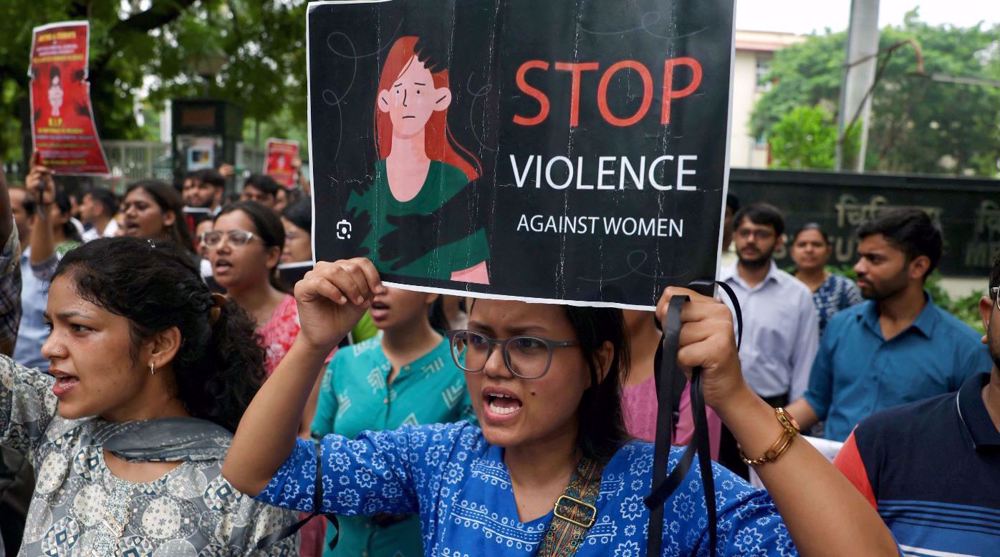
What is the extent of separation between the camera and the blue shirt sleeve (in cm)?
191

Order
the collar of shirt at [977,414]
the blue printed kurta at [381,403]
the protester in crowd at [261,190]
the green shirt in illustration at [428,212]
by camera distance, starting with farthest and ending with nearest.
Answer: the protester in crowd at [261,190]
the blue printed kurta at [381,403]
the collar of shirt at [977,414]
the green shirt in illustration at [428,212]

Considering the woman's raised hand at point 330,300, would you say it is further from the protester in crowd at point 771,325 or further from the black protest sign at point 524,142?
the protester in crowd at point 771,325

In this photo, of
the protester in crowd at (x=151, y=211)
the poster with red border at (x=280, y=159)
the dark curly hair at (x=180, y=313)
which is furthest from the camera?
the poster with red border at (x=280, y=159)

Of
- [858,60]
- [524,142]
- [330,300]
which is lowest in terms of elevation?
[330,300]

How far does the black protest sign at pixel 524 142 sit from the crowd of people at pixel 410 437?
12cm

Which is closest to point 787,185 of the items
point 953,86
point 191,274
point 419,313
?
point 419,313

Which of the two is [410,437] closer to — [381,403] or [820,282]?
[381,403]

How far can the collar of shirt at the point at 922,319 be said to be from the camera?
4.03m

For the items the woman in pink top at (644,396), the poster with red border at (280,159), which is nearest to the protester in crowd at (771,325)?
the woman in pink top at (644,396)

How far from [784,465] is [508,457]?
61 centimetres

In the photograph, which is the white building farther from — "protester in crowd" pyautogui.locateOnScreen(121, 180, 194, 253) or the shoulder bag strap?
the shoulder bag strap

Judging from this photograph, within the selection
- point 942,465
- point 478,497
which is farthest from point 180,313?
point 942,465

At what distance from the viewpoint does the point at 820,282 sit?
253 inches

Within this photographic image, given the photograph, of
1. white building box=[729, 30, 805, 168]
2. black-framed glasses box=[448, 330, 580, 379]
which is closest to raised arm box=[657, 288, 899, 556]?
black-framed glasses box=[448, 330, 580, 379]
